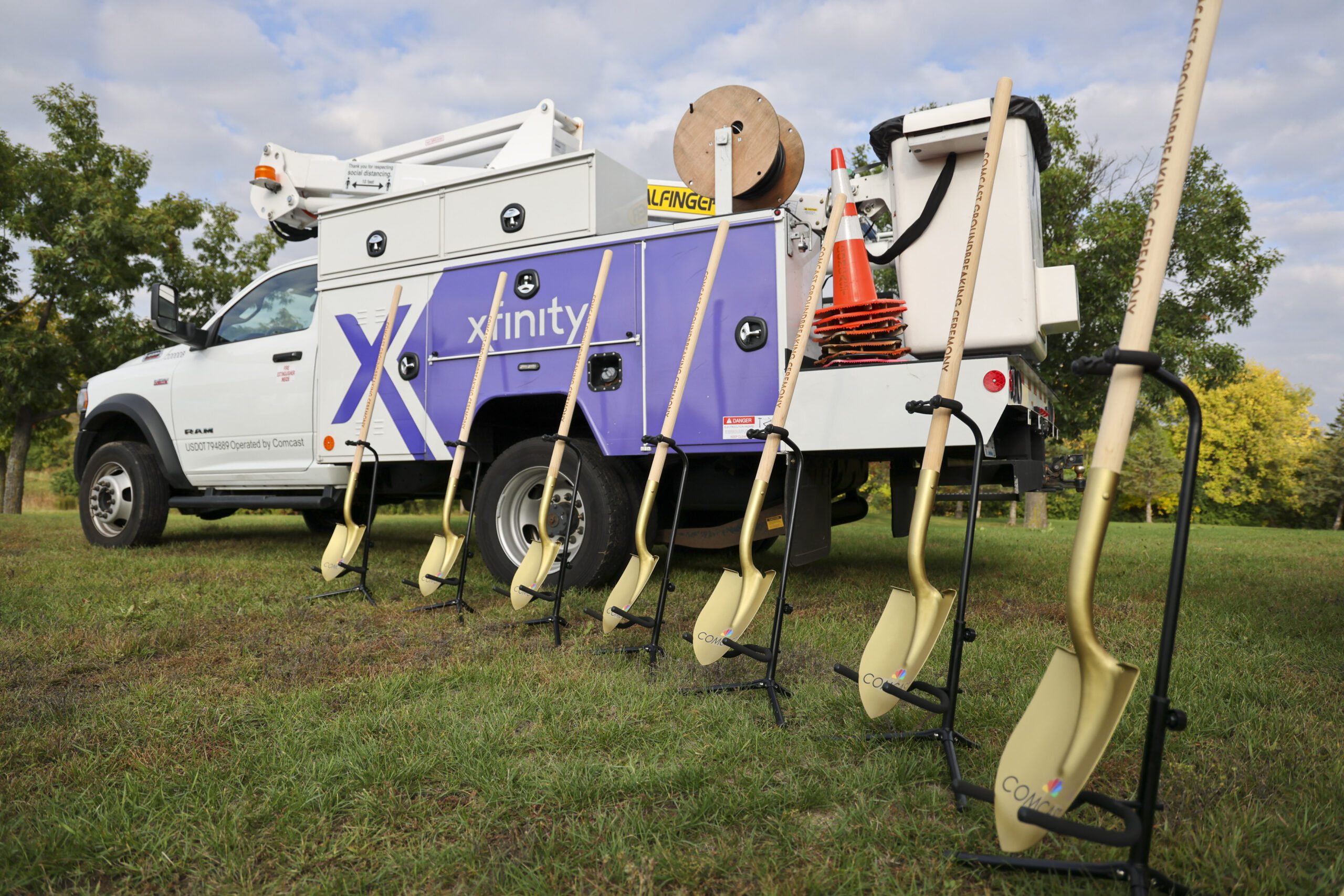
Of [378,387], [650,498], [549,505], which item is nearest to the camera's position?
[650,498]

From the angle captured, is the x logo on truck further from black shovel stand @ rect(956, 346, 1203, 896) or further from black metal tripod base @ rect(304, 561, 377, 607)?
black shovel stand @ rect(956, 346, 1203, 896)

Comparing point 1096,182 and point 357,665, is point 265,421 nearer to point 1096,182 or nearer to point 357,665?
point 357,665

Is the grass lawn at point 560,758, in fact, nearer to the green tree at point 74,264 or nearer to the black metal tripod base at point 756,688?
the black metal tripod base at point 756,688

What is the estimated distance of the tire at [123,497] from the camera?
6.17m

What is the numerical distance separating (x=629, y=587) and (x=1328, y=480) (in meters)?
35.5

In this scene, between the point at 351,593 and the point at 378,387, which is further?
the point at 378,387

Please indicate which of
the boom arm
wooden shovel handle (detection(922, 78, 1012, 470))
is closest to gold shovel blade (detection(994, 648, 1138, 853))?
wooden shovel handle (detection(922, 78, 1012, 470))

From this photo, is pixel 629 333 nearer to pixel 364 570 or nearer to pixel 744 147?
pixel 744 147

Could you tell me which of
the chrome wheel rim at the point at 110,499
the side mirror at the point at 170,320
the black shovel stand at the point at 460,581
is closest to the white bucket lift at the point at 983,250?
the black shovel stand at the point at 460,581

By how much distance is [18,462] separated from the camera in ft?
43.7

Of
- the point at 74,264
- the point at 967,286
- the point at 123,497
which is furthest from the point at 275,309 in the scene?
the point at 74,264

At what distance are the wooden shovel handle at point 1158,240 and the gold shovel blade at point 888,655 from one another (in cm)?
80

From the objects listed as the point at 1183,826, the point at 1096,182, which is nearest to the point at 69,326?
the point at 1183,826

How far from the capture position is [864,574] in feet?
17.4
